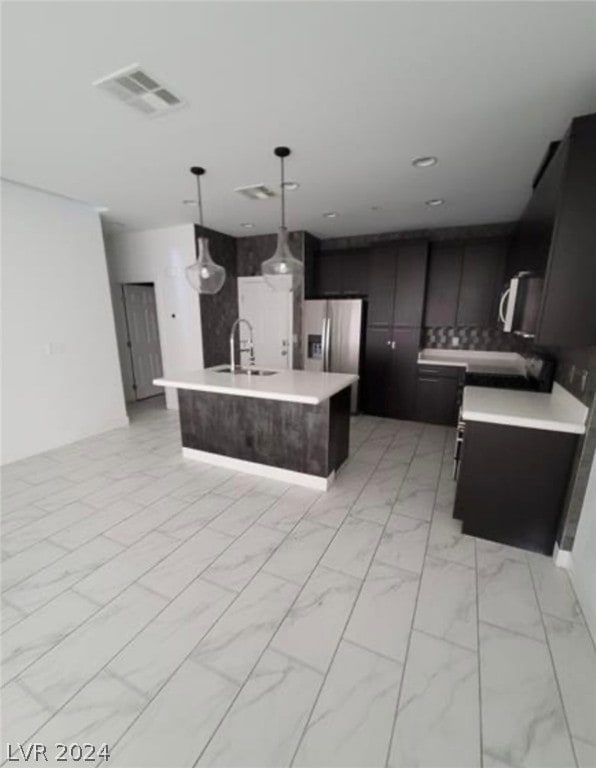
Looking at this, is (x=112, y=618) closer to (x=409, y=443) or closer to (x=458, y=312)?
(x=409, y=443)

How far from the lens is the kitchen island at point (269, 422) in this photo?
109 inches

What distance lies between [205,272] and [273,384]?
3.74 ft

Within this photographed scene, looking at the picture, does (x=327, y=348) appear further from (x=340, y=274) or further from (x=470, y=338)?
(x=470, y=338)

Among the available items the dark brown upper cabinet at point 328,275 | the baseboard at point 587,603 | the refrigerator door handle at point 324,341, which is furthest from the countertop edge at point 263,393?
the dark brown upper cabinet at point 328,275

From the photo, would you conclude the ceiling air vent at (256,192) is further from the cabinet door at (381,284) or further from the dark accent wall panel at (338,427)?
the dark accent wall panel at (338,427)

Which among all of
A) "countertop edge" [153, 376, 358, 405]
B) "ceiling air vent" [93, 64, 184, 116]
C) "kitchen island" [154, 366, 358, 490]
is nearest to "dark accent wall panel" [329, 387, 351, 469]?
"kitchen island" [154, 366, 358, 490]

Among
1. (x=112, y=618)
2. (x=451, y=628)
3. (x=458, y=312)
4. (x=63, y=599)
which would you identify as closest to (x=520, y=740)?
(x=451, y=628)

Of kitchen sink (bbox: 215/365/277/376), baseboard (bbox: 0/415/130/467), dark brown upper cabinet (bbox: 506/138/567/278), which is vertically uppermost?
dark brown upper cabinet (bbox: 506/138/567/278)

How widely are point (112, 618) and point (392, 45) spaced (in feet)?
10.0

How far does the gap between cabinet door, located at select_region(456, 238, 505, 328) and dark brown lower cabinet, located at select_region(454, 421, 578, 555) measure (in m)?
2.85

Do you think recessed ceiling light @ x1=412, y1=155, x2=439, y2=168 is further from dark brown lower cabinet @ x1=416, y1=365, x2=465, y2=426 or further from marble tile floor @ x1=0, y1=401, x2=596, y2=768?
marble tile floor @ x1=0, y1=401, x2=596, y2=768

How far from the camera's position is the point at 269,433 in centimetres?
301

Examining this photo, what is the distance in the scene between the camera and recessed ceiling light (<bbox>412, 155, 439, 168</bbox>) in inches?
99.6

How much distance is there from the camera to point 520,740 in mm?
1195
